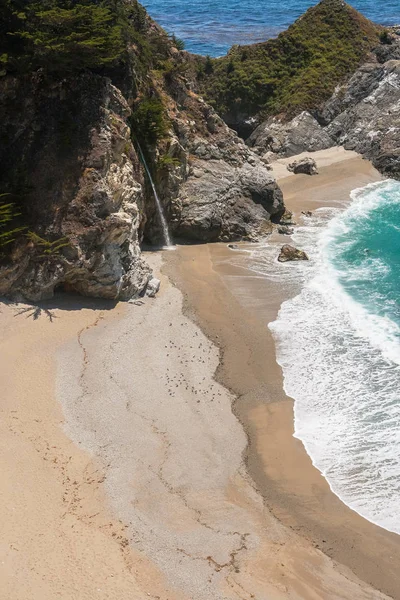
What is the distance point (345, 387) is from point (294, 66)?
145 ft

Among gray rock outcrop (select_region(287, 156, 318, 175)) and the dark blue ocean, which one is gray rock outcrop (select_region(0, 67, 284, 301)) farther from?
the dark blue ocean

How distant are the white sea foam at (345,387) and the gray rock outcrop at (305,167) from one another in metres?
17.5

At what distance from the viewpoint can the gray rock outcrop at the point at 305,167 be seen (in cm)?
4644

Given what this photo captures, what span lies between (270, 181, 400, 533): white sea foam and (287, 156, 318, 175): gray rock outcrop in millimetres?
17453

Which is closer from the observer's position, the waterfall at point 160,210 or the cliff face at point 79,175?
the cliff face at point 79,175

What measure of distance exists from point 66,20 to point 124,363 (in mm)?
14685

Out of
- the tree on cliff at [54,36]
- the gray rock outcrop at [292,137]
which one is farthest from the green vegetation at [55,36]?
the gray rock outcrop at [292,137]

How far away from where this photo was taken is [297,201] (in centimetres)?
4231

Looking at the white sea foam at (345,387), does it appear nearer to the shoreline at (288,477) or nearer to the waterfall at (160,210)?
the shoreline at (288,477)

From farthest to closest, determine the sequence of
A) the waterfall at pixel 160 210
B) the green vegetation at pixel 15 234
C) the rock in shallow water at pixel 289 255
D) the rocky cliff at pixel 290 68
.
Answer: the rocky cliff at pixel 290 68
the rock in shallow water at pixel 289 255
the waterfall at pixel 160 210
the green vegetation at pixel 15 234

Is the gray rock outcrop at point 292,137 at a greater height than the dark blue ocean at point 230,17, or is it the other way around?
the dark blue ocean at point 230,17

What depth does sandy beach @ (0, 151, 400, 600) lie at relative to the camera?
14.5 meters

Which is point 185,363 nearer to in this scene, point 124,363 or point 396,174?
point 124,363

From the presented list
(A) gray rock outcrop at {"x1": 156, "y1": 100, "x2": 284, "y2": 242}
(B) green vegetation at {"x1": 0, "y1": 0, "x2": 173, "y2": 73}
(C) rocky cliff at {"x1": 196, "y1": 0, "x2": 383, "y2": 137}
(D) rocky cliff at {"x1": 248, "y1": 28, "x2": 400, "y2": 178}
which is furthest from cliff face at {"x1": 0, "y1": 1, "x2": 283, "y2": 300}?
(C) rocky cliff at {"x1": 196, "y1": 0, "x2": 383, "y2": 137}
